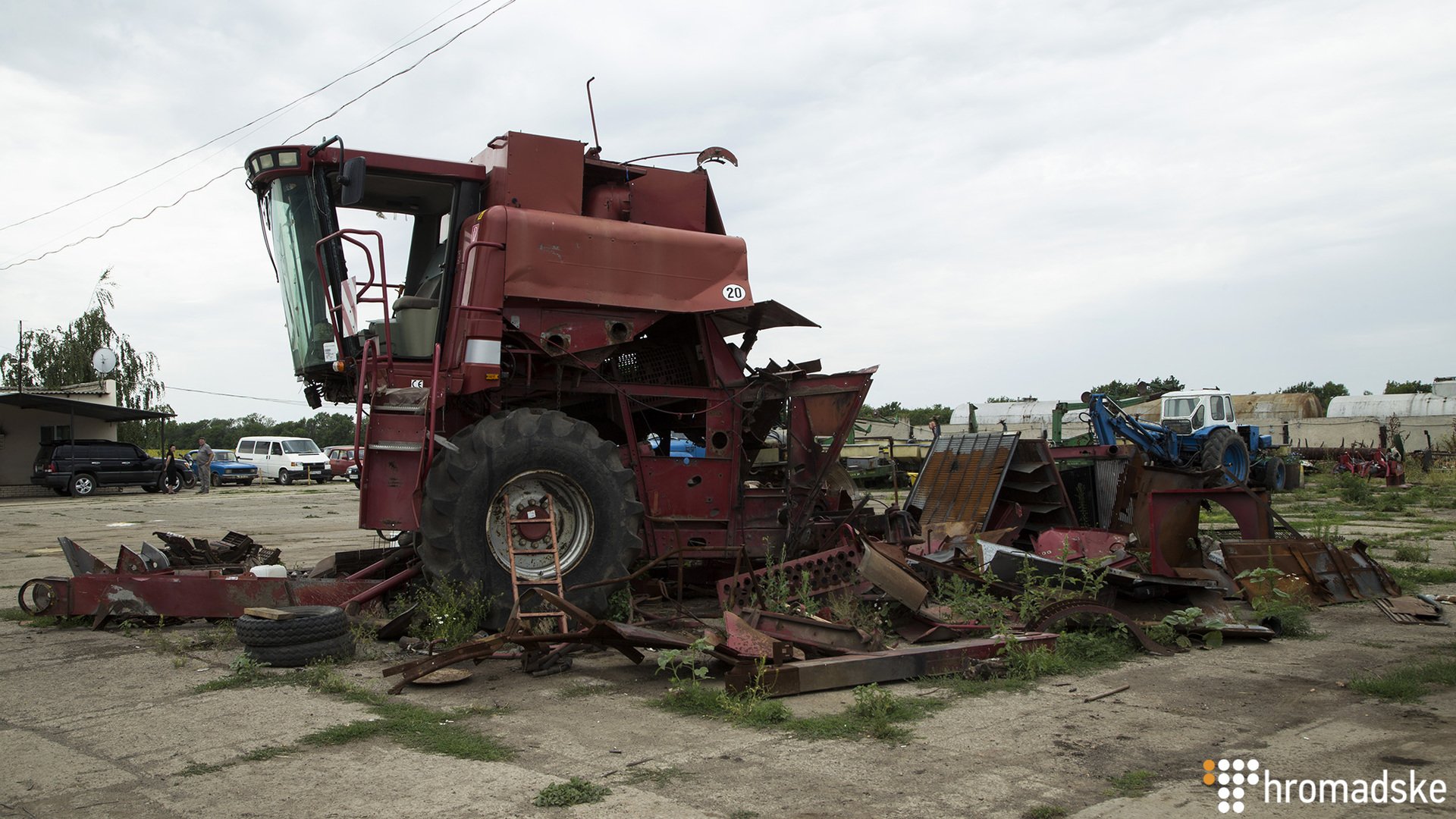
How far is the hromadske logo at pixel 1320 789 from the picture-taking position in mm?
3465

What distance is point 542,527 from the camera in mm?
6781

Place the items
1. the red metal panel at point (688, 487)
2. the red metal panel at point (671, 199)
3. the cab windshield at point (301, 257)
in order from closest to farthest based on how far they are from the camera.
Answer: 1. the cab windshield at point (301, 257)
2. the red metal panel at point (688, 487)
3. the red metal panel at point (671, 199)

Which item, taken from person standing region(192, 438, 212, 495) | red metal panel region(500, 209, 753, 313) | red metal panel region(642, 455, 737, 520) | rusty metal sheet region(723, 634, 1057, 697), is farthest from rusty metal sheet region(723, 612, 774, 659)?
person standing region(192, 438, 212, 495)

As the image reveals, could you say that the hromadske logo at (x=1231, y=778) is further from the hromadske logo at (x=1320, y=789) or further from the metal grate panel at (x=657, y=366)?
the metal grate panel at (x=657, y=366)

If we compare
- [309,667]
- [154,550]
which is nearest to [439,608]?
[309,667]

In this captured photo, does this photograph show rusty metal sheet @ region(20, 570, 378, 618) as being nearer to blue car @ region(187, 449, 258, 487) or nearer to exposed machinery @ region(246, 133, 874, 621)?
exposed machinery @ region(246, 133, 874, 621)

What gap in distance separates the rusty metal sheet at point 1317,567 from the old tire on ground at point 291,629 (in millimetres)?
6326

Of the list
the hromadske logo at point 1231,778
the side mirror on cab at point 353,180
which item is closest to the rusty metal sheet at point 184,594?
the side mirror on cab at point 353,180

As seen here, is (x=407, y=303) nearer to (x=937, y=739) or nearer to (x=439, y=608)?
(x=439, y=608)

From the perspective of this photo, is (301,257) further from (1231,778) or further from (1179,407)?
(1179,407)

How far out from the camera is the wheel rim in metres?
6.63

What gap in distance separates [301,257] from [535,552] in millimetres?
2968

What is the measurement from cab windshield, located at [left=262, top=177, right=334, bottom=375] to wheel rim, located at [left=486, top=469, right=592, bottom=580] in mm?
1964

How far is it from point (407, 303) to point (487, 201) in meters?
1.00
